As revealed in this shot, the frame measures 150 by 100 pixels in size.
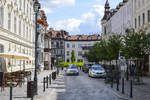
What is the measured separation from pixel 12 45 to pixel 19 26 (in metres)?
5.09

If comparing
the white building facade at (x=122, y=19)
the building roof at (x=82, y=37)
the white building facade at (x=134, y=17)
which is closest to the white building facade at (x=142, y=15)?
the white building facade at (x=134, y=17)

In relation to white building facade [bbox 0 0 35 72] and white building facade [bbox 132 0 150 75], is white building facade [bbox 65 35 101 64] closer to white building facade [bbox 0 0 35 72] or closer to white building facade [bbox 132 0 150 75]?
white building facade [bbox 132 0 150 75]

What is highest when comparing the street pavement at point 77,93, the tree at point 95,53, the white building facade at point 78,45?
the white building facade at point 78,45

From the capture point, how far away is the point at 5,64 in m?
23.7

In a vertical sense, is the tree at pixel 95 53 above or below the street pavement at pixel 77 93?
above

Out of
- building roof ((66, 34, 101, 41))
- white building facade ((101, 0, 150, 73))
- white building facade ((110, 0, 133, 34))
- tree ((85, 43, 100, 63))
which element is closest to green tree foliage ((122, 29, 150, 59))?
white building facade ((101, 0, 150, 73))

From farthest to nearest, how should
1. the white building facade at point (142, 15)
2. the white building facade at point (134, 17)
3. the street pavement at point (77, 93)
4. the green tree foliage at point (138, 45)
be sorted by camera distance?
the white building facade at point (134, 17)
the white building facade at point (142, 15)
the green tree foliage at point (138, 45)
the street pavement at point (77, 93)

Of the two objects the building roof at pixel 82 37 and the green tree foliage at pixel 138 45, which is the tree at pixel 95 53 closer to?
the green tree foliage at pixel 138 45

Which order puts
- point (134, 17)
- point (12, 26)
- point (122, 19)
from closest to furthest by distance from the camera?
1. point (12, 26)
2. point (134, 17)
3. point (122, 19)

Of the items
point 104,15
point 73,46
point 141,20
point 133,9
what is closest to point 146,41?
point 141,20

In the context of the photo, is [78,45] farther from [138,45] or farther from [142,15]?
[138,45]

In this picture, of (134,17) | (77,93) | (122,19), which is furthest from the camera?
(122,19)

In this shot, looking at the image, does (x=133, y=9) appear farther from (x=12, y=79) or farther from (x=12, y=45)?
(x=12, y=79)

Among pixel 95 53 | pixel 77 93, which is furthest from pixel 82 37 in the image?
pixel 77 93
